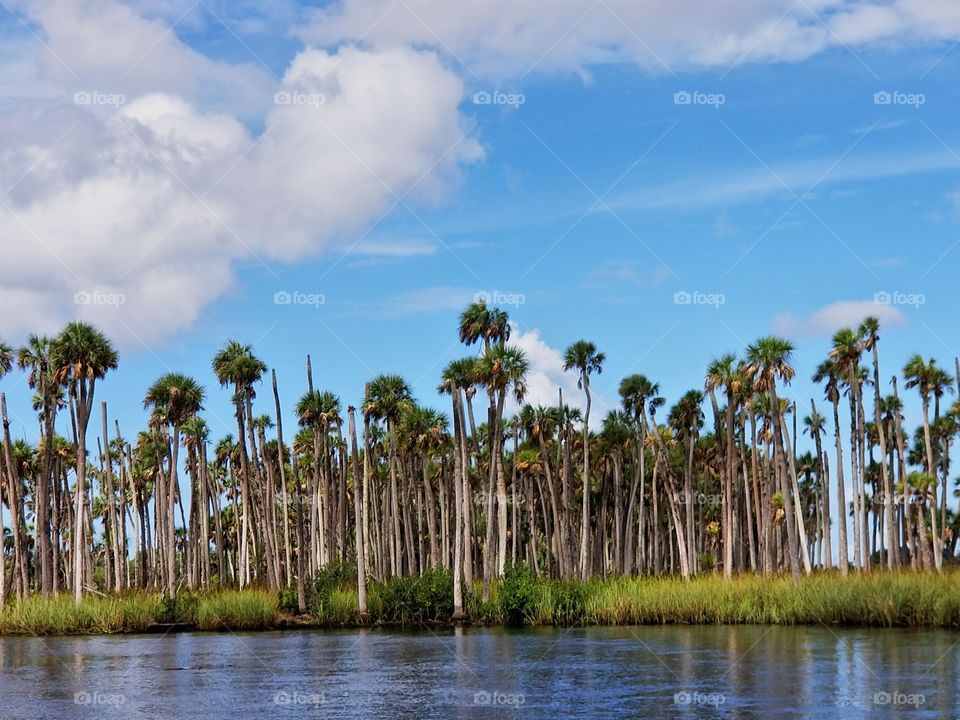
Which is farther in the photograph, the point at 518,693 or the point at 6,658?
the point at 6,658

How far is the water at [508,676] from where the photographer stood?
28422 mm

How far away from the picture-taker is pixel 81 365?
62531 millimetres

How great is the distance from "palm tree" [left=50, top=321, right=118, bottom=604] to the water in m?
11.8

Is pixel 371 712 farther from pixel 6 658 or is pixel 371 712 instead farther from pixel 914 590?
pixel 914 590

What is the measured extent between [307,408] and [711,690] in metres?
50.3

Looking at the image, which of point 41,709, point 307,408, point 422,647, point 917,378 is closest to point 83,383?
point 307,408

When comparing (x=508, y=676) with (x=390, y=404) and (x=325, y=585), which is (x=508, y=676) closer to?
(x=325, y=585)

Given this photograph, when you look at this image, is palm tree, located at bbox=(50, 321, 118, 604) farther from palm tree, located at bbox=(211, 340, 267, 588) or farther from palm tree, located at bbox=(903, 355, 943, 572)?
palm tree, located at bbox=(903, 355, 943, 572)

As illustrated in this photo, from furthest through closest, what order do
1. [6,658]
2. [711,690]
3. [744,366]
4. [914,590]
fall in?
[744,366], [914,590], [6,658], [711,690]

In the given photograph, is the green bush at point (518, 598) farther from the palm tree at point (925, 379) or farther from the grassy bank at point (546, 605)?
the palm tree at point (925, 379)

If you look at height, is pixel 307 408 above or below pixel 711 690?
above

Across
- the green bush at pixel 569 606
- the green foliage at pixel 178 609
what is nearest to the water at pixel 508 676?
the green bush at pixel 569 606

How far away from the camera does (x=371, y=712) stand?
1120 inches

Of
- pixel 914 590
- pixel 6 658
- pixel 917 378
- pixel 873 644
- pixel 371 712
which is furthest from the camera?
pixel 917 378
